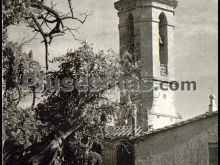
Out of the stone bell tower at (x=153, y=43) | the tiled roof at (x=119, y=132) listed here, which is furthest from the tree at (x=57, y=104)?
the stone bell tower at (x=153, y=43)

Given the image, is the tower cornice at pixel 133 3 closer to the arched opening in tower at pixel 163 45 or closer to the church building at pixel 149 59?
the church building at pixel 149 59

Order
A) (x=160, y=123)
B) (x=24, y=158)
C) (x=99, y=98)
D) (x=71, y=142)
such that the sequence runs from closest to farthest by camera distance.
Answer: (x=24, y=158) < (x=99, y=98) < (x=71, y=142) < (x=160, y=123)

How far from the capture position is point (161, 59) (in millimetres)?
30422

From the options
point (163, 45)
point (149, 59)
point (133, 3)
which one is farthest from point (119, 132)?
point (133, 3)

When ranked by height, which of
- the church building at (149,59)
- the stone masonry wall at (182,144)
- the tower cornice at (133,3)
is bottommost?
the stone masonry wall at (182,144)

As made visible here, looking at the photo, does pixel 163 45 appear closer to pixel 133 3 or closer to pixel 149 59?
pixel 149 59

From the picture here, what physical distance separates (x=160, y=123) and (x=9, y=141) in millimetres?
16631

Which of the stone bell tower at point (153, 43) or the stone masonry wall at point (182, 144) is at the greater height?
the stone bell tower at point (153, 43)

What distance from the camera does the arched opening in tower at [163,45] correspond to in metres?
30.1

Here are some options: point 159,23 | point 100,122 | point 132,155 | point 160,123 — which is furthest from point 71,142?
point 159,23

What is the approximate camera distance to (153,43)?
29.5 m

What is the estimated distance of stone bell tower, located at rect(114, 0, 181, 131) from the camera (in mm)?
29156

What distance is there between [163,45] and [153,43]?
3.51 feet

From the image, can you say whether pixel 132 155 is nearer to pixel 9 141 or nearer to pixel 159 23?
pixel 9 141
